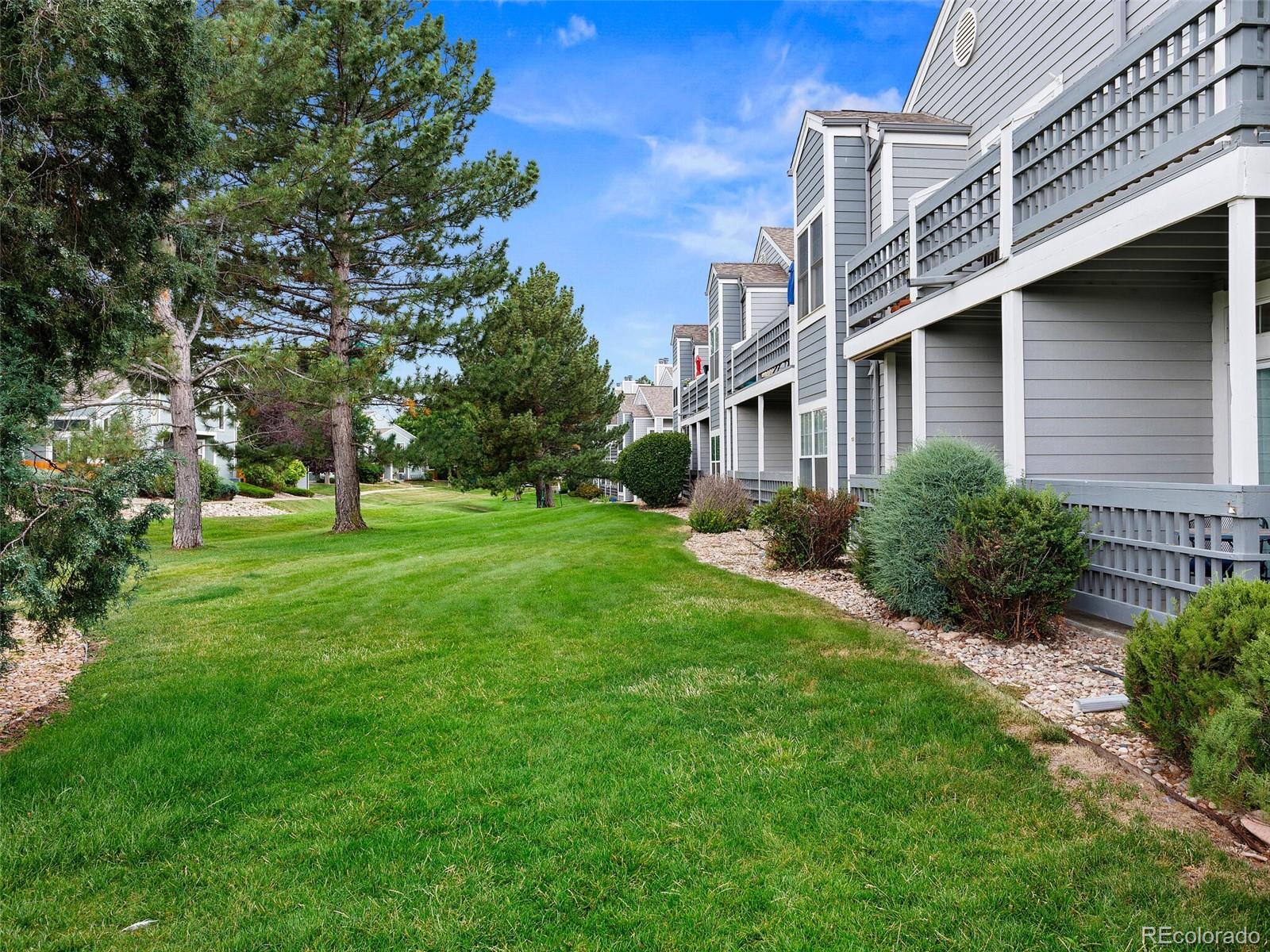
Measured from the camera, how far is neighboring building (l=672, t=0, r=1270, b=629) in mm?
4844

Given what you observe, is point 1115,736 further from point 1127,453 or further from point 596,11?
point 596,11

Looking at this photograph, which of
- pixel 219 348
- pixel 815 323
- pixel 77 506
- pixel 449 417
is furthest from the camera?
pixel 449 417

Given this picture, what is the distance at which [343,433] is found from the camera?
61.8 ft

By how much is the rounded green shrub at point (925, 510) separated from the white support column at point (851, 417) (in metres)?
4.75

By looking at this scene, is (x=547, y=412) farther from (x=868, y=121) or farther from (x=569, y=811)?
(x=569, y=811)

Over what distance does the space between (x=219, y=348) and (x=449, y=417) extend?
19.1ft

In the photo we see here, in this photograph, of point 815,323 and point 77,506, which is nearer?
point 77,506

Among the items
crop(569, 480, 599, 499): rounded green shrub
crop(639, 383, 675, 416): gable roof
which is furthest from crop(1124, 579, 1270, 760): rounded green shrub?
crop(569, 480, 599, 499): rounded green shrub

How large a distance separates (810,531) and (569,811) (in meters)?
7.50

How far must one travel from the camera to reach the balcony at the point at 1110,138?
4746 millimetres

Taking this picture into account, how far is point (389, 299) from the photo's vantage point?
A: 62.3 ft

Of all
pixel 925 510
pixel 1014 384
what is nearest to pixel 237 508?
pixel 925 510

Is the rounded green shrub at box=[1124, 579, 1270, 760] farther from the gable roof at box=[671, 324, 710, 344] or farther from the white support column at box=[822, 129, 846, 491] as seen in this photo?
the gable roof at box=[671, 324, 710, 344]

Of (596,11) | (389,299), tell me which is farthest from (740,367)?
(596,11)
